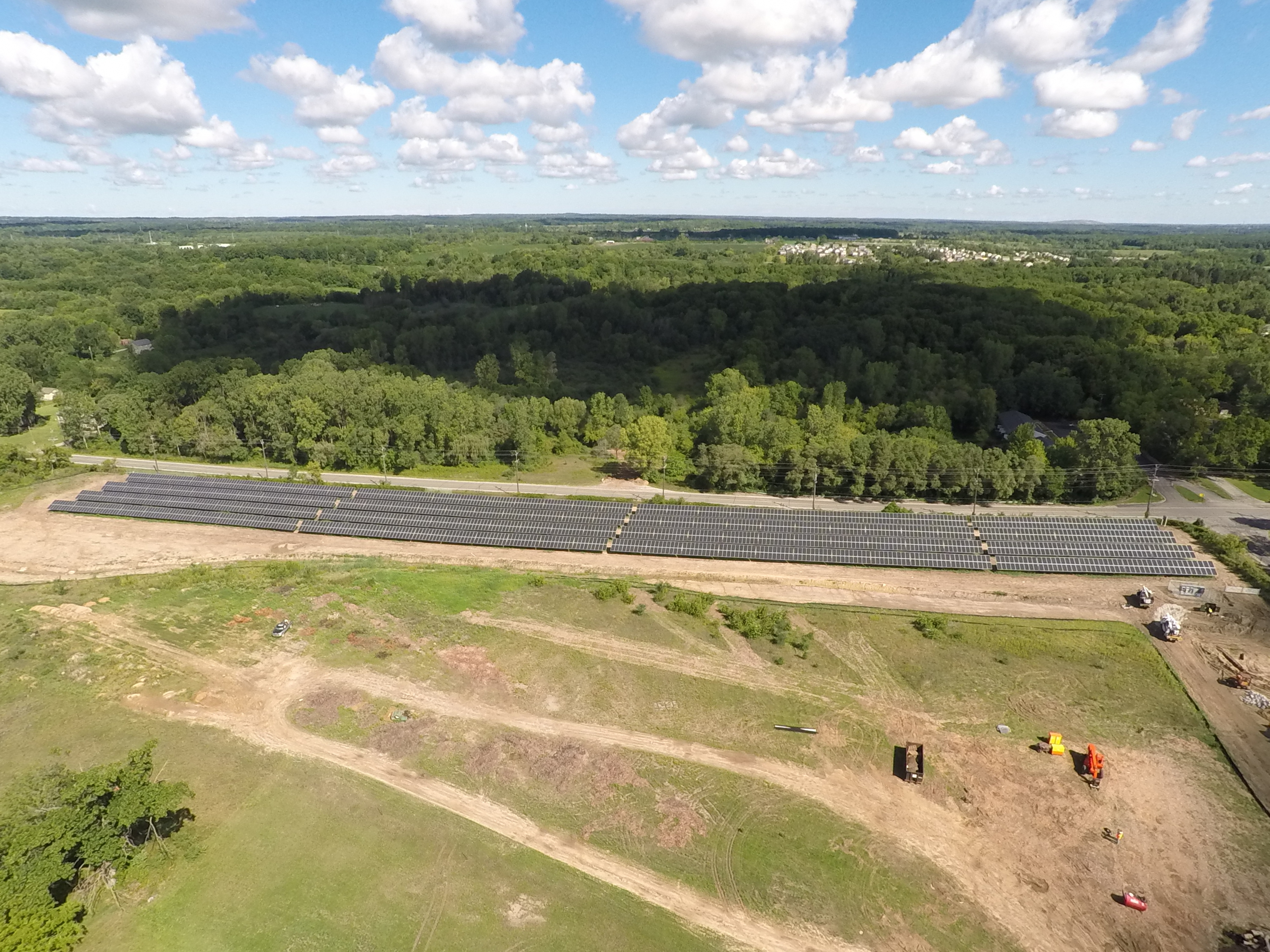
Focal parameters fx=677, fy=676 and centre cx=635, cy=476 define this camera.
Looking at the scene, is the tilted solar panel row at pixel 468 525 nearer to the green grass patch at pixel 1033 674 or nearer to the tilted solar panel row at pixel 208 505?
the tilted solar panel row at pixel 208 505

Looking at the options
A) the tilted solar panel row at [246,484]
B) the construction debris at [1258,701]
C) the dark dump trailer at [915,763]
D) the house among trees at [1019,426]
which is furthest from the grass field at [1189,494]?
the tilted solar panel row at [246,484]

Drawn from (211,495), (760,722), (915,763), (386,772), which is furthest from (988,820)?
(211,495)

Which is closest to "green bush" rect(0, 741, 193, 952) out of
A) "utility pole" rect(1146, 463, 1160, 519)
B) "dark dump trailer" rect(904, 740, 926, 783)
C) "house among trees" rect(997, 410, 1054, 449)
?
"dark dump trailer" rect(904, 740, 926, 783)

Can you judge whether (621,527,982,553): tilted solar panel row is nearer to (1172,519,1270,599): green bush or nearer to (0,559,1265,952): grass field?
Result: (0,559,1265,952): grass field

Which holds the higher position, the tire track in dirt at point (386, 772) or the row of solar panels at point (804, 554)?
the row of solar panels at point (804, 554)

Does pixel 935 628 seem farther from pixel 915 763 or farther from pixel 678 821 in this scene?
pixel 678 821

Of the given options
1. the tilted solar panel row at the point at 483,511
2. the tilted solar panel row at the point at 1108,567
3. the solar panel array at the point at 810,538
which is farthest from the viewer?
the tilted solar panel row at the point at 483,511
